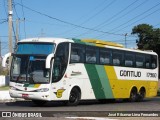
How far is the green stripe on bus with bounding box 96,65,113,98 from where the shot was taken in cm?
2420

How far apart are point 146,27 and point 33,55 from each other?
194 feet

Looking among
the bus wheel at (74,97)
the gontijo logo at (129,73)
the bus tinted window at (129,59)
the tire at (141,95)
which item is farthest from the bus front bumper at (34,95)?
the tire at (141,95)

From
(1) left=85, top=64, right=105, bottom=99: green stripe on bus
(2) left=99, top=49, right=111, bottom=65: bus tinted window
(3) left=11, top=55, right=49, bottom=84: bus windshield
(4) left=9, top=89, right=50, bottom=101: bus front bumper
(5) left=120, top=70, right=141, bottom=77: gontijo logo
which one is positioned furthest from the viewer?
(5) left=120, top=70, right=141, bottom=77: gontijo logo

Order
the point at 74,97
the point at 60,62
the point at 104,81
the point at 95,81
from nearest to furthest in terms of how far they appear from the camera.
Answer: the point at 60,62 → the point at 74,97 → the point at 95,81 → the point at 104,81

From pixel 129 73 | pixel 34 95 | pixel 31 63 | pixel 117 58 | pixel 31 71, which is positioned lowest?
pixel 34 95

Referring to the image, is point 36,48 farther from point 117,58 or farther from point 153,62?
point 153,62

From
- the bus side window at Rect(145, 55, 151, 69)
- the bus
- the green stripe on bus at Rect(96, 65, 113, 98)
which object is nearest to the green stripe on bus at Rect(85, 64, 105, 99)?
the bus

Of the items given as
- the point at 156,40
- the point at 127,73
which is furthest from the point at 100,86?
the point at 156,40

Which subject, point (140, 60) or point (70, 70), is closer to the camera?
point (70, 70)

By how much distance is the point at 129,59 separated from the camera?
27125 mm

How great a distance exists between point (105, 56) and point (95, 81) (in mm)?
1596

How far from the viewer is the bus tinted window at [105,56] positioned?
24.3 m

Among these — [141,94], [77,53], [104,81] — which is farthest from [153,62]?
[77,53]

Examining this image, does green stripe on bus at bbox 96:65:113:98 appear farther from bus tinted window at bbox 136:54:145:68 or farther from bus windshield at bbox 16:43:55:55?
bus windshield at bbox 16:43:55:55
